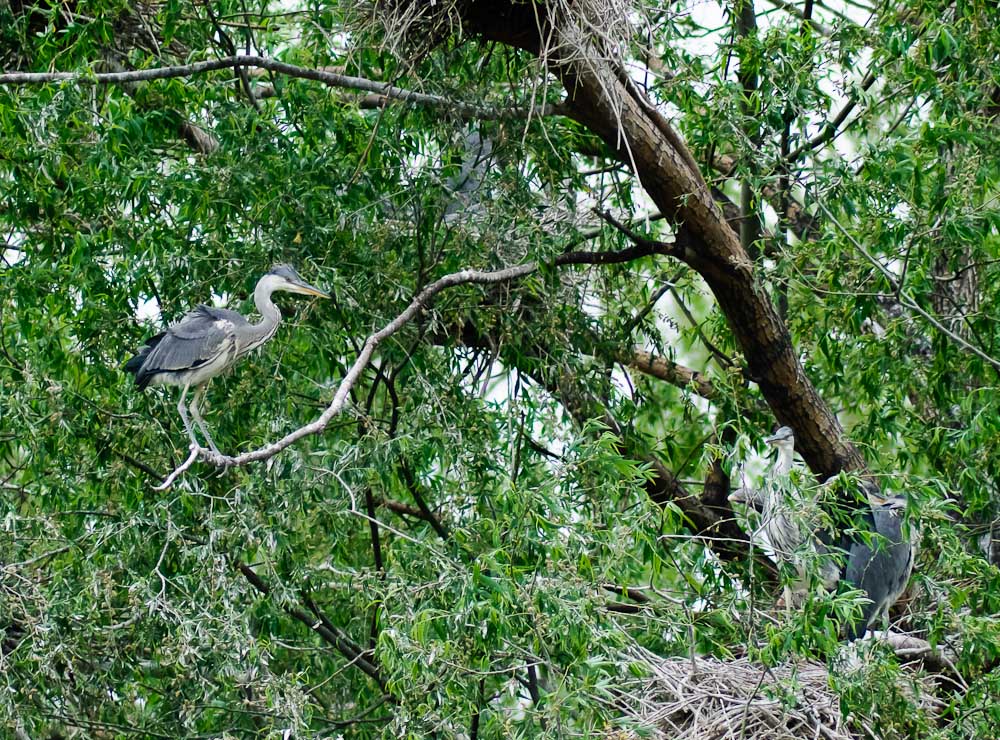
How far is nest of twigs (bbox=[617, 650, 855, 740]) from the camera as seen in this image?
5.25m

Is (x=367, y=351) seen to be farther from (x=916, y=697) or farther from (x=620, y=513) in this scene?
(x=916, y=697)

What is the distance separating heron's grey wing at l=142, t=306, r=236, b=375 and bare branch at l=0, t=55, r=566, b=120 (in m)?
0.99

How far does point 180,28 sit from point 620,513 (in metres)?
3.24

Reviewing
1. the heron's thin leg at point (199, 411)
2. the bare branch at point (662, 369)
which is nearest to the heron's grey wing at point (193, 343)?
the heron's thin leg at point (199, 411)

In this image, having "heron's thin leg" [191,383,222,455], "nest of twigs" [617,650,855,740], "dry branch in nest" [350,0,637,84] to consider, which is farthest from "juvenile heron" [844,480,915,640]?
"heron's thin leg" [191,383,222,455]

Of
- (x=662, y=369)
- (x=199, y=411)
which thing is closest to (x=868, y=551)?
(x=662, y=369)

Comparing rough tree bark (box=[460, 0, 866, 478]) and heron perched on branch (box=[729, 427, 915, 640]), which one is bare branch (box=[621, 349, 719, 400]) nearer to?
rough tree bark (box=[460, 0, 866, 478])

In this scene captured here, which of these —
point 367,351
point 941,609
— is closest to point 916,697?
point 941,609

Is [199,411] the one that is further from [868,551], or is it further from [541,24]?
[868,551]

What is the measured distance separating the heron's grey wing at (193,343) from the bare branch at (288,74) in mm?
994

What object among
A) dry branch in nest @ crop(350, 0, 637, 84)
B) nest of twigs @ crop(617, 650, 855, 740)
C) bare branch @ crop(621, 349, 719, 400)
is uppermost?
dry branch in nest @ crop(350, 0, 637, 84)

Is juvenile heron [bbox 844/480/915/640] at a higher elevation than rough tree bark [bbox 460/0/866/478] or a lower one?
lower

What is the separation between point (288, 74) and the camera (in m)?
5.96

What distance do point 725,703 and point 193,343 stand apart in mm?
2538
